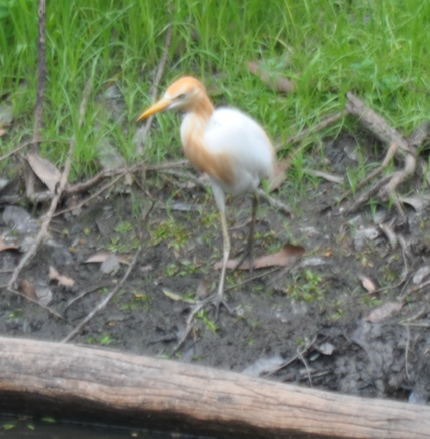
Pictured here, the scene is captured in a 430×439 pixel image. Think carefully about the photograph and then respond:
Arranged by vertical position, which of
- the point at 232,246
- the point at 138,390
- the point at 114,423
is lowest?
the point at 232,246

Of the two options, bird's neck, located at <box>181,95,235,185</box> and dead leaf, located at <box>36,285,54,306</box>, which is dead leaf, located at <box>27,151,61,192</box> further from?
bird's neck, located at <box>181,95,235,185</box>

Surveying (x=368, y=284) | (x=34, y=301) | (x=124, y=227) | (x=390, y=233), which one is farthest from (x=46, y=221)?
(x=390, y=233)

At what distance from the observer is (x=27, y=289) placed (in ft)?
18.6

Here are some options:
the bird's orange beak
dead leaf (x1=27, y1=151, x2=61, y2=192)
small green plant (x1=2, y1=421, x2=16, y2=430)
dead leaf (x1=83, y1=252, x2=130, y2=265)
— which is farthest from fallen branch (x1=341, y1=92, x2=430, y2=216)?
small green plant (x1=2, y1=421, x2=16, y2=430)

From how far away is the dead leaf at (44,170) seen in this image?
626 cm

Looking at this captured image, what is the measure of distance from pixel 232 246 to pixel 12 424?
1.91 m

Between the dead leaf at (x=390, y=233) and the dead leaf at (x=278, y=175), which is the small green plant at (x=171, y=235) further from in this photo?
the dead leaf at (x=390, y=233)

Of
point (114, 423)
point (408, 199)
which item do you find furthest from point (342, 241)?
point (114, 423)

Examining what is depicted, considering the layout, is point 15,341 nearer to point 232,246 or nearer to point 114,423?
point 114,423

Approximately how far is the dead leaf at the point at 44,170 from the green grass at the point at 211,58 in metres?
0.08

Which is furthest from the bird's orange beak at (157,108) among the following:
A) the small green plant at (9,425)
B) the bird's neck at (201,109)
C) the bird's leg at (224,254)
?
the small green plant at (9,425)

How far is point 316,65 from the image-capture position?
657 centimetres

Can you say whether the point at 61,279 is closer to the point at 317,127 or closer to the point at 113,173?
the point at 113,173

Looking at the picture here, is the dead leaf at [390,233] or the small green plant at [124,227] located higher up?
the small green plant at [124,227]
